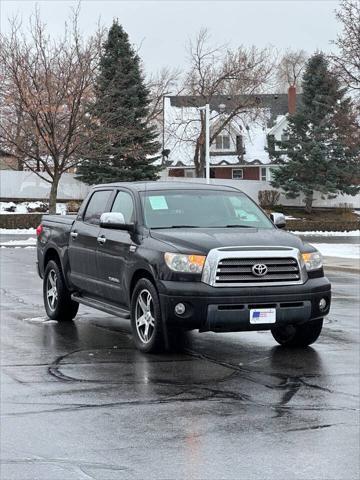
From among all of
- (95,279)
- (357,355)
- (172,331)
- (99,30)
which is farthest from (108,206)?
(99,30)

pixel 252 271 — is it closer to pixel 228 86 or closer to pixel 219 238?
pixel 219 238

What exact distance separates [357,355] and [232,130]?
196ft

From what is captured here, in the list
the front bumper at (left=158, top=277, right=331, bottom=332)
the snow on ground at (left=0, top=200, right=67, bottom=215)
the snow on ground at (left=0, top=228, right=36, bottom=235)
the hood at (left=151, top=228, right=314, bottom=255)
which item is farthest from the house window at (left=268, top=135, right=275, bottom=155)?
the front bumper at (left=158, top=277, right=331, bottom=332)

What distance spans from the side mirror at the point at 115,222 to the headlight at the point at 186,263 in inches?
42.9

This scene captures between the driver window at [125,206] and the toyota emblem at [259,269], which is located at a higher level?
the driver window at [125,206]

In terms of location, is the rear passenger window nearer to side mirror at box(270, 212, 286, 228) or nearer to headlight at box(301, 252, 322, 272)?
side mirror at box(270, 212, 286, 228)

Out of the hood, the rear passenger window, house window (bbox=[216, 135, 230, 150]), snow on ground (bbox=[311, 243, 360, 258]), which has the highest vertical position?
house window (bbox=[216, 135, 230, 150])

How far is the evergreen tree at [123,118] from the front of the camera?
162 ft

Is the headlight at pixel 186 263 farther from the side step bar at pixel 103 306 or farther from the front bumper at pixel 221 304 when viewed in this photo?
Result: the side step bar at pixel 103 306

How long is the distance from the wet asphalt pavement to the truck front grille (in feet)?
2.91

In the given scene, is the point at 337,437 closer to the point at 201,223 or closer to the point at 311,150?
the point at 201,223

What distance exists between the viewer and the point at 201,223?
31.1ft

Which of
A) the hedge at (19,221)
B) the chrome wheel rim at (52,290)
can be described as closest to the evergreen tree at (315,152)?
the hedge at (19,221)

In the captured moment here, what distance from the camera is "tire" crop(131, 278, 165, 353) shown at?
859cm
